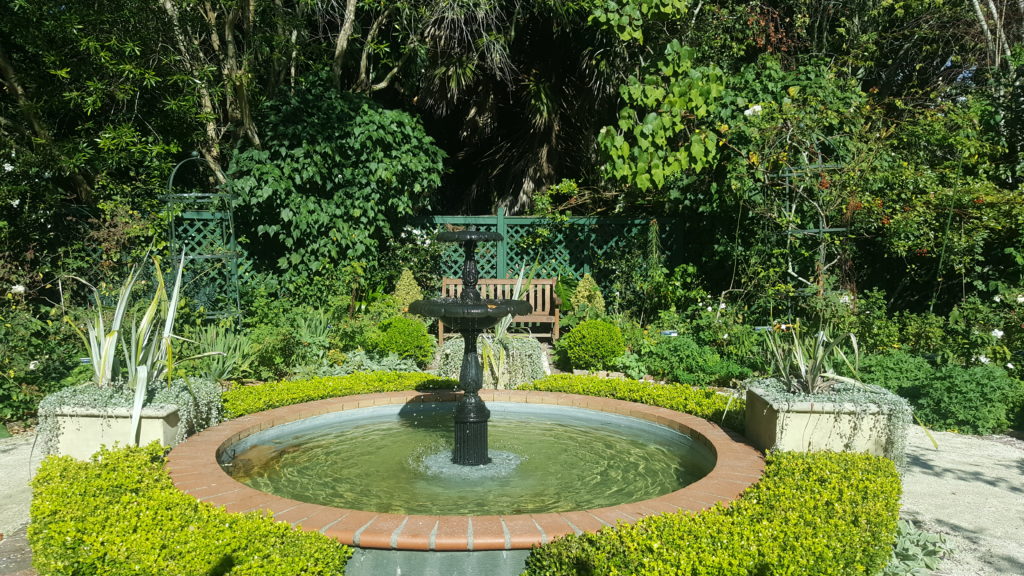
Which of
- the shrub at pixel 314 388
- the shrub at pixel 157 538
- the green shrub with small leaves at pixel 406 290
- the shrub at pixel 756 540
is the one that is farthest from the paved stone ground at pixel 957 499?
the green shrub with small leaves at pixel 406 290

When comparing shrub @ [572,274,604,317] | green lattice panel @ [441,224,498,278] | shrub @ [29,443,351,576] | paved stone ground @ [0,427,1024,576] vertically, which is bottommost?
paved stone ground @ [0,427,1024,576]

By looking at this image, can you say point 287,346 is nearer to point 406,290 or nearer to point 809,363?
point 406,290

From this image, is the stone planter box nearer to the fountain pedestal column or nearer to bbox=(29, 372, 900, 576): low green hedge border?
bbox=(29, 372, 900, 576): low green hedge border

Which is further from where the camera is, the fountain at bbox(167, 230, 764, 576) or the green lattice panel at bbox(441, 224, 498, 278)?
the green lattice panel at bbox(441, 224, 498, 278)

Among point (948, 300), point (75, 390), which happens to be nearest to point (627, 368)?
point (948, 300)

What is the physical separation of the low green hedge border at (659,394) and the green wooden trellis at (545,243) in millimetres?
3897

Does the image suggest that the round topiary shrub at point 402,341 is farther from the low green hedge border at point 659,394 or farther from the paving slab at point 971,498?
the paving slab at point 971,498

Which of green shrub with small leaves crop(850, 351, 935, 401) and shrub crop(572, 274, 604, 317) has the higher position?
shrub crop(572, 274, 604, 317)

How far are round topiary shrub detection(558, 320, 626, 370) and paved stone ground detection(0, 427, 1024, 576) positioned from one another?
2853 millimetres

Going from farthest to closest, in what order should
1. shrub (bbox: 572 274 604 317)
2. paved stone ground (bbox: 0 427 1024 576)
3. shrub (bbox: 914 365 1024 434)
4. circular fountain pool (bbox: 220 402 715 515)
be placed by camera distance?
shrub (bbox: 572 274 604 317)
shrub (bbox: 914 365 1024 434)
circular fountain pool (bbox: 220 402 715 515)
paved stone ground (bbox: 0 427 1024 576)

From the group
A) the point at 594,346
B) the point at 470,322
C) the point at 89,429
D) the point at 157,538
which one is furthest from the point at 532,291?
the point at 157,538

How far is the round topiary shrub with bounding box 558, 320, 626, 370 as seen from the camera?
744cm

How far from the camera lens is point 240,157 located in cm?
863

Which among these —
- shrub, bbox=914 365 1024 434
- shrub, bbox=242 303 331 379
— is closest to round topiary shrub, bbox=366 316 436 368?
shrub, bbox=242 303 331 379
